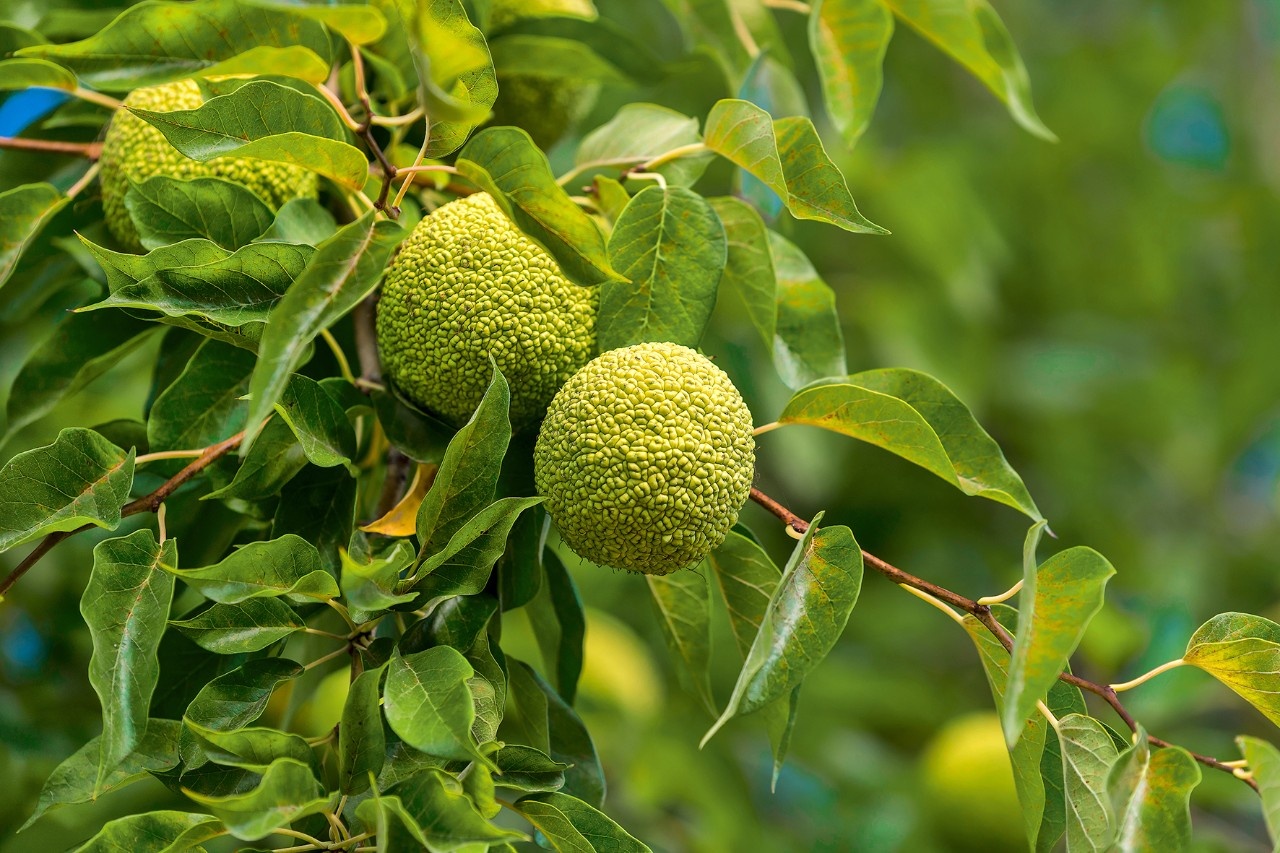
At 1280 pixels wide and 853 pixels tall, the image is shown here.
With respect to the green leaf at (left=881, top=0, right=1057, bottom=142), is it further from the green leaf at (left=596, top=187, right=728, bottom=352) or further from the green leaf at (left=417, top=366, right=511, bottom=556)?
the green leaf at (left=417, top=366, right=511, bottom=556)

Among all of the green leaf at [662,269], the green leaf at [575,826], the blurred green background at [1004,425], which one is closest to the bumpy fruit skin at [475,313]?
the green leaf at [662,269]

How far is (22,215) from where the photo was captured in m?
0.94

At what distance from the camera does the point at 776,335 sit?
0.97 metres

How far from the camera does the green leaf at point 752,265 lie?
2.99 feet

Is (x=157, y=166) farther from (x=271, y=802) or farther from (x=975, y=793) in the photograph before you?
(x=975, y=793)

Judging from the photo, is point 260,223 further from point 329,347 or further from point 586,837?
point 586,837

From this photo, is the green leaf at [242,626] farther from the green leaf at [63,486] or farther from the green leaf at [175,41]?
the green leaf at [175,41]

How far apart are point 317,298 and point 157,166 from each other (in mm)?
313

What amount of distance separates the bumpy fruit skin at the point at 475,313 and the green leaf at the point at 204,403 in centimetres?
12

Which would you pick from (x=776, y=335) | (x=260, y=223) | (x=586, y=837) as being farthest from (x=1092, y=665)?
(x=260, y=223)

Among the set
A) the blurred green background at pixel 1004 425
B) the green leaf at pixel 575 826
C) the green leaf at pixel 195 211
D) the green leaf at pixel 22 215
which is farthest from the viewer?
the blurred green background at pixel 1004 425

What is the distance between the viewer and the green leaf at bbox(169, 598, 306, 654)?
0.71 meters

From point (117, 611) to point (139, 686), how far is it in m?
0.05

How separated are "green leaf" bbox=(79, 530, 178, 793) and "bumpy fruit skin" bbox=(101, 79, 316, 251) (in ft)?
0.95
